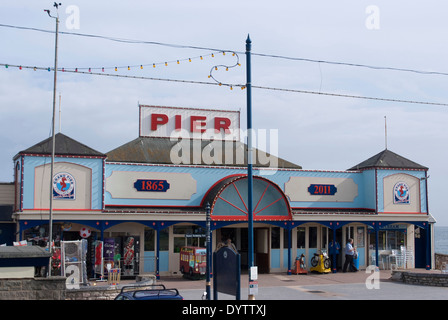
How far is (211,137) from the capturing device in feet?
106

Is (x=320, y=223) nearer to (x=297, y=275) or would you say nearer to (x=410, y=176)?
(x=297, y=275)

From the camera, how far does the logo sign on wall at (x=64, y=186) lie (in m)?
24.8

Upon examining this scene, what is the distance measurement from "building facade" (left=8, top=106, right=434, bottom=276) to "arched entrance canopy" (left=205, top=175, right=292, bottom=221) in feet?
0.16

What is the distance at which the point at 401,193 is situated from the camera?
31203 mm

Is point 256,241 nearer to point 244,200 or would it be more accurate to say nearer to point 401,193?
point 244,200

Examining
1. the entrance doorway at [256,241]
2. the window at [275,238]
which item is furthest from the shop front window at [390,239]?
the entrance doorway at [256,241]

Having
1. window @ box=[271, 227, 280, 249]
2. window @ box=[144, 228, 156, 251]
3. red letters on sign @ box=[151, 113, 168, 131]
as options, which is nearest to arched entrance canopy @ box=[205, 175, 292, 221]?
window @ box=[271, 227, 280, 249]

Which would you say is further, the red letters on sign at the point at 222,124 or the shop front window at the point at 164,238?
the red letters on sign at the point at 222,124

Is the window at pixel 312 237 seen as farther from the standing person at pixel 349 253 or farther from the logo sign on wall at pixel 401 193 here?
the logo sign on wall at pixel 401 193

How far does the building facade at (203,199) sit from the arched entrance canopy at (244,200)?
0.05 metres

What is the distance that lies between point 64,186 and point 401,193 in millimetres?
17346

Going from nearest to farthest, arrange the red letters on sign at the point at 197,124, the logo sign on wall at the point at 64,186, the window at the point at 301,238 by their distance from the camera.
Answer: the logo sign on wall at the point at 64,186 → the window at the point at 301,238 → the red letters on sign at the point at 197,124

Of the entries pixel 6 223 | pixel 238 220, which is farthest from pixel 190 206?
pixel 6 223
